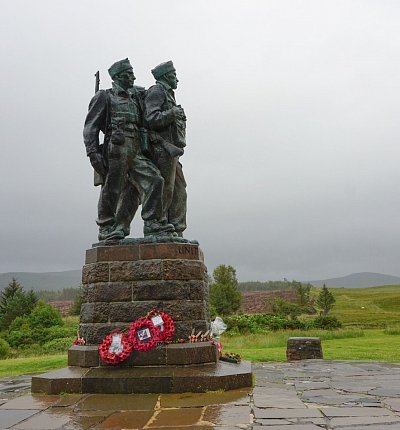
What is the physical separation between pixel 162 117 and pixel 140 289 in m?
2.68

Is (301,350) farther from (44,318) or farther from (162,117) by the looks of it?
(44,318)

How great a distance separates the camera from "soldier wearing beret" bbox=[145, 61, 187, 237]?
317 inches

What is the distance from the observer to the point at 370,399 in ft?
19.5

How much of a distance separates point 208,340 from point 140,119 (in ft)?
11.9

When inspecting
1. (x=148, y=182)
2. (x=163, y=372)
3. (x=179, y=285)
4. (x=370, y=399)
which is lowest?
(x=370, y=399)

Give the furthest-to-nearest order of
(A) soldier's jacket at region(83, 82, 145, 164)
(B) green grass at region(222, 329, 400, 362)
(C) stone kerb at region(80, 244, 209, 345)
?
(B) green grass at region(222, 329, 400, 362) < (A) soldier's jacket at region(83, 82, 145, 164) < (C) stone kerb at region(80, 244, 209, 345)

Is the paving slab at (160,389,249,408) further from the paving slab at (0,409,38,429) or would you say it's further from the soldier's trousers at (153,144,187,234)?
the soldier's trousers at (153,144,187,234)

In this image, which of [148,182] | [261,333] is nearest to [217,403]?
[148,182]

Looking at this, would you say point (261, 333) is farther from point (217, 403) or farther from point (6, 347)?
point (217, 403)

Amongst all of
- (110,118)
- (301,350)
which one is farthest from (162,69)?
(301,350)

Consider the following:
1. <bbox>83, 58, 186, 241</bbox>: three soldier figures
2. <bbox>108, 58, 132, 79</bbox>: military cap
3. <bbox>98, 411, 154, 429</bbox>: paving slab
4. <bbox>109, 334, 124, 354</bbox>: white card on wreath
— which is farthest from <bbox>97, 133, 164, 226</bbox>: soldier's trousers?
<bbox>98, 411, 154, 429</bbox>: paving slab

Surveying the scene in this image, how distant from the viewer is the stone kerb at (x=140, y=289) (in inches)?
283

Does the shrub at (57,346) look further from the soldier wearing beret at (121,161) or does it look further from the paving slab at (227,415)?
the paving slab at (227,415)

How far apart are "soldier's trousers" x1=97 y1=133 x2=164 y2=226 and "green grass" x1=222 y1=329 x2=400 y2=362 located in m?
6.00
